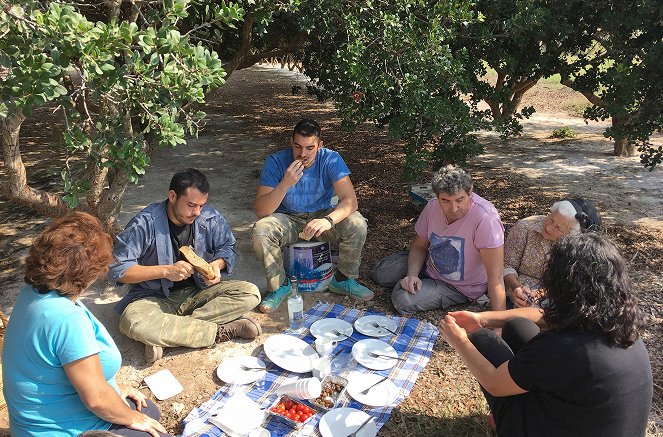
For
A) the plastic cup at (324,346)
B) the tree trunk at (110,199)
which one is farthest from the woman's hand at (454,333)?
the tree trunk at (110,199)

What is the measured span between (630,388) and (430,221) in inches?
90.0

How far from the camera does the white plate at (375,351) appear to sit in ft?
12.0

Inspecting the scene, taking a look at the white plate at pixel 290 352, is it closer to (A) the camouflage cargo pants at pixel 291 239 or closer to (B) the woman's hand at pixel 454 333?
(A) the camouflage cargo pants at pixel 291 239

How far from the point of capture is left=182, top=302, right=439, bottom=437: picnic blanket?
311 cm

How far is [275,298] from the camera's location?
4.46 metres

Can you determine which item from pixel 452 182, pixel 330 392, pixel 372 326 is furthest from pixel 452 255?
pixel 330 392

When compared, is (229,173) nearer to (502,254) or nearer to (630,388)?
(502,254)

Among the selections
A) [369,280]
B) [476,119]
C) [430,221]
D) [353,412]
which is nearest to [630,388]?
[353,412]

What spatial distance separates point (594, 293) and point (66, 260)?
2297 millimetres

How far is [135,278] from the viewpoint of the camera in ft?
12.0

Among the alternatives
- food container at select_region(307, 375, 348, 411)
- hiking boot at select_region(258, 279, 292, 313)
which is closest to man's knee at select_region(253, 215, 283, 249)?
hiking boot at select_region(258, 279, 292, 313)

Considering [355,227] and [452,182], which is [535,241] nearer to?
[452,182]

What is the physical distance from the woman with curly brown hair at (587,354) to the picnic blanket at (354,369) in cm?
117

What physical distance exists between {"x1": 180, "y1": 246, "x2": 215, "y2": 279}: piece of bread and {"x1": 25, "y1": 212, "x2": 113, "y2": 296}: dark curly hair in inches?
50.5
